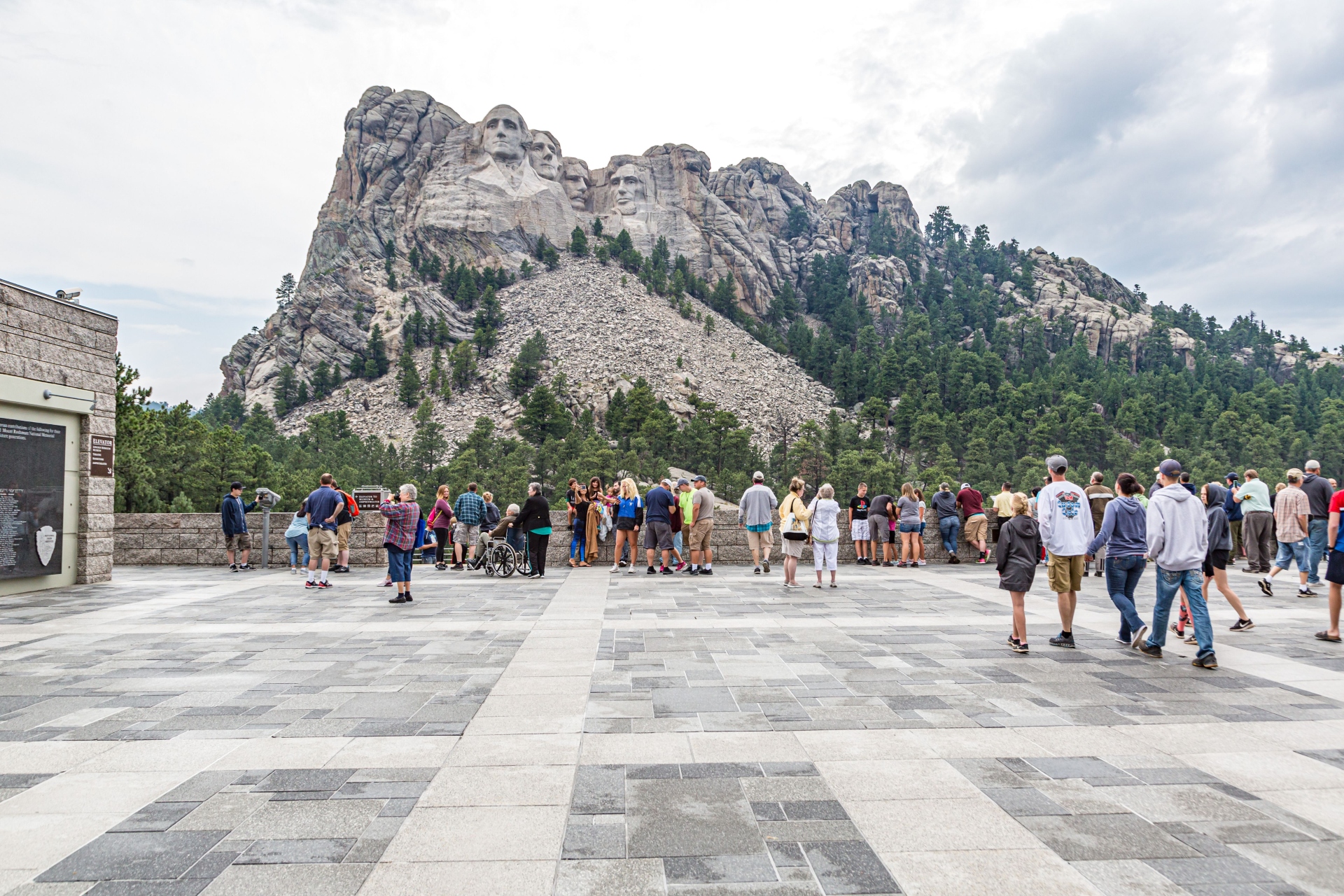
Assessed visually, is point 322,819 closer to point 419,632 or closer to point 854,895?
point 854,895

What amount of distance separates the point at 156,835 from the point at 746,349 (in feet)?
412

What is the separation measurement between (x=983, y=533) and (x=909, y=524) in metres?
1.73

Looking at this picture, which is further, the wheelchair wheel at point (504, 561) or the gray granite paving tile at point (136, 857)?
the wheelchair wheel at point (504, 561)

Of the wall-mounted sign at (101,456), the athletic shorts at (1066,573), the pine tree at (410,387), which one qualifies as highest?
the pine tree at (410,387)

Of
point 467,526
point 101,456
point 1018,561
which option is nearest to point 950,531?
point 1018,561

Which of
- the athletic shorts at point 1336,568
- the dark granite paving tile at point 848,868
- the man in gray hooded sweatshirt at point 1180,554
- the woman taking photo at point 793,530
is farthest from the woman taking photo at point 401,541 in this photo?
the athletic shorts at point 1336,568

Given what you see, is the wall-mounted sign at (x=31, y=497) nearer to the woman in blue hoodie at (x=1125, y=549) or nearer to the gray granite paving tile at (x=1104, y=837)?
the gray granite paving tile at (x=1104, y=837)

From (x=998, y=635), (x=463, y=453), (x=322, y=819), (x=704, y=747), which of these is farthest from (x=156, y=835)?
(x=463, y=453)

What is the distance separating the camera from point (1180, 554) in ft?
20.3

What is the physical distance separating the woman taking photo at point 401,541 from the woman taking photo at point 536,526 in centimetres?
236

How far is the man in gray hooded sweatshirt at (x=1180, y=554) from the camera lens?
6.10m

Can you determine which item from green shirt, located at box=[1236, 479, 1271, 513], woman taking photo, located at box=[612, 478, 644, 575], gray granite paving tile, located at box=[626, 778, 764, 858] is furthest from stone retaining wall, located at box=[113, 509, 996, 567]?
gray granite paving tile, located at box=[626, 778, 764, 858]

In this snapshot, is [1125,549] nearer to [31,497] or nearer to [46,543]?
[31,497]

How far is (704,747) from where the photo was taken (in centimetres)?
413
